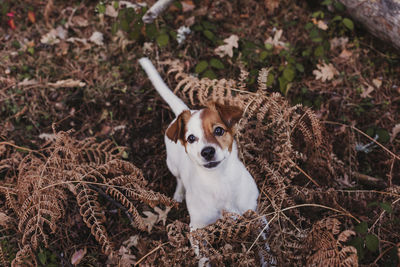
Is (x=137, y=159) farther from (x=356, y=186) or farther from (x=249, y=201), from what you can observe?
(x=356, y=186)

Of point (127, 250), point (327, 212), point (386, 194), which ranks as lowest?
point (127, 250)

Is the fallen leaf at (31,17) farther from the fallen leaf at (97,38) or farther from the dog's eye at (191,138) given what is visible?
the dog's eye at (191,138)

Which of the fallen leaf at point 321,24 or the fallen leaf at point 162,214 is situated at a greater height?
the fallen leaf at point 321,24

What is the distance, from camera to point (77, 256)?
394cm

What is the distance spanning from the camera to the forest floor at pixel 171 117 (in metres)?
3.35

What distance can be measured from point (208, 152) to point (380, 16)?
3401 millimetres

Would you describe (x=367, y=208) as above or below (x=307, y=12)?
below

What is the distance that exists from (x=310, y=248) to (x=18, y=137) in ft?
14.8

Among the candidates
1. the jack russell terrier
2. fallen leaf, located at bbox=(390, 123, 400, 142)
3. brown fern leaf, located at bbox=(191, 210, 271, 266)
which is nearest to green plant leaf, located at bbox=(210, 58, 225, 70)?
the jack russell terrier

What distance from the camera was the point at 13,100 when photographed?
507cm

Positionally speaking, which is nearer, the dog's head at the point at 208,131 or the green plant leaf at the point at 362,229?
the dog's head at the point at 208,131

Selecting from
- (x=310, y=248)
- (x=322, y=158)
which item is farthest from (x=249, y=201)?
(x=322, y=158)

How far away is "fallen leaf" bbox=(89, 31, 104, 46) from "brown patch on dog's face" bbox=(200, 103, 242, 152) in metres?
3.32

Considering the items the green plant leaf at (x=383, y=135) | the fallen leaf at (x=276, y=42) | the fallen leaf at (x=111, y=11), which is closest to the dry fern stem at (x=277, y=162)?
the green plant leaf at (x=383, y=135)
